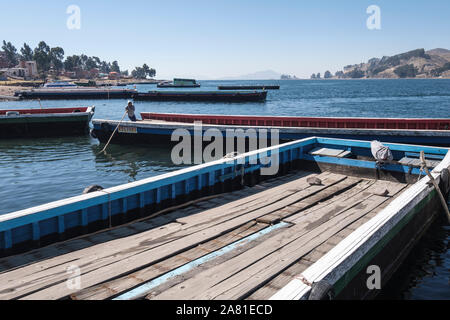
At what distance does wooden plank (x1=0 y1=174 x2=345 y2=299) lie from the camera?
483 cm

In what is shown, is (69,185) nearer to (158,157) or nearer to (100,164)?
(100,164)

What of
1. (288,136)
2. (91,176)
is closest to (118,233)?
(91,176)

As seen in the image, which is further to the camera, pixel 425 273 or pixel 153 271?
pixel 425 273

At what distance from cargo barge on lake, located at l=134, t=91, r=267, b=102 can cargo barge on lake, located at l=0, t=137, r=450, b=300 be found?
211 ft

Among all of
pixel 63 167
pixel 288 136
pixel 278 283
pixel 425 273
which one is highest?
pixel 288 136

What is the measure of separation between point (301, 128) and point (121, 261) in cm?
1488

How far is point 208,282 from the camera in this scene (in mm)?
5039

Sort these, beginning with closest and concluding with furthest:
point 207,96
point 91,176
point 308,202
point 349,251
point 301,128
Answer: point 349,251, point 308,202, point 91,176, point 301,128, point 207,96

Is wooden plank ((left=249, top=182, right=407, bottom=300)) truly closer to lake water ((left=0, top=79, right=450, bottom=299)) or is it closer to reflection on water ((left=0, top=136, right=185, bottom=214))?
lake water ((left=0, top=79, right=450, bottom=299))

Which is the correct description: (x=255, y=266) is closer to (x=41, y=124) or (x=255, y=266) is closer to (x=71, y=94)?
(x=41, y=124)

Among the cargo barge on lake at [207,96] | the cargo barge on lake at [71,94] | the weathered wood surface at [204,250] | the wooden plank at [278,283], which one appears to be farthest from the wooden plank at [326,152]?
the cargo barge on lake at [71,94]

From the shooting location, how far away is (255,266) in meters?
5.53

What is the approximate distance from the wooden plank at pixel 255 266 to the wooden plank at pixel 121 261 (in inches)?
37.5
